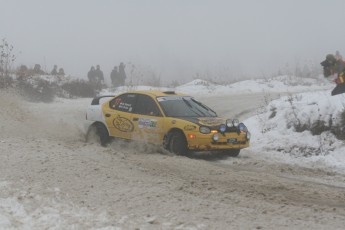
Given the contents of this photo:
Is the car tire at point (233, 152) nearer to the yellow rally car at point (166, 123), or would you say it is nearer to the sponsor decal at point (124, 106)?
the yellow rally car at point (166, 123)

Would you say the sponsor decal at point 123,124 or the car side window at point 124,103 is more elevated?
the car side window at point 124,103

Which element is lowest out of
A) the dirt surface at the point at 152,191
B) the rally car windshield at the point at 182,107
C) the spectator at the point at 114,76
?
the dirt surface at the point at 152,191

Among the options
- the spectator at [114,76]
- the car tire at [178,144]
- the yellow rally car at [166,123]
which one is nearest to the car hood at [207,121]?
the yellow rally car at [166,123]

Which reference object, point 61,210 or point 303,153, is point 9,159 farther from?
point 303,153

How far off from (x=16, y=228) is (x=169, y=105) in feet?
20.7

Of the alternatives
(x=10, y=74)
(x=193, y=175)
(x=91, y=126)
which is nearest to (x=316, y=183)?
(x=193, y=175)

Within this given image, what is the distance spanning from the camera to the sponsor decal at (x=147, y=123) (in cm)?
1133

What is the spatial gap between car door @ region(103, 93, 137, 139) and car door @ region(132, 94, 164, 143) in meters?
0.15

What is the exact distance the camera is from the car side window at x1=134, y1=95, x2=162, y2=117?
37.8 feet

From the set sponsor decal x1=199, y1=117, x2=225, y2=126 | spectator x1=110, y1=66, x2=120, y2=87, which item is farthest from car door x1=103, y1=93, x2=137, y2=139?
spectator x1=110, y1=66, x2=120, y2=87

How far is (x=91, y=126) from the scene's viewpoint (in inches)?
490

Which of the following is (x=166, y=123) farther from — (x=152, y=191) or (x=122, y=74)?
(x=122, y=74)

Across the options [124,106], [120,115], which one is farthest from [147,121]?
[124,106]

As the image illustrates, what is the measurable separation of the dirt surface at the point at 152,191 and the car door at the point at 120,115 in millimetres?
1159
